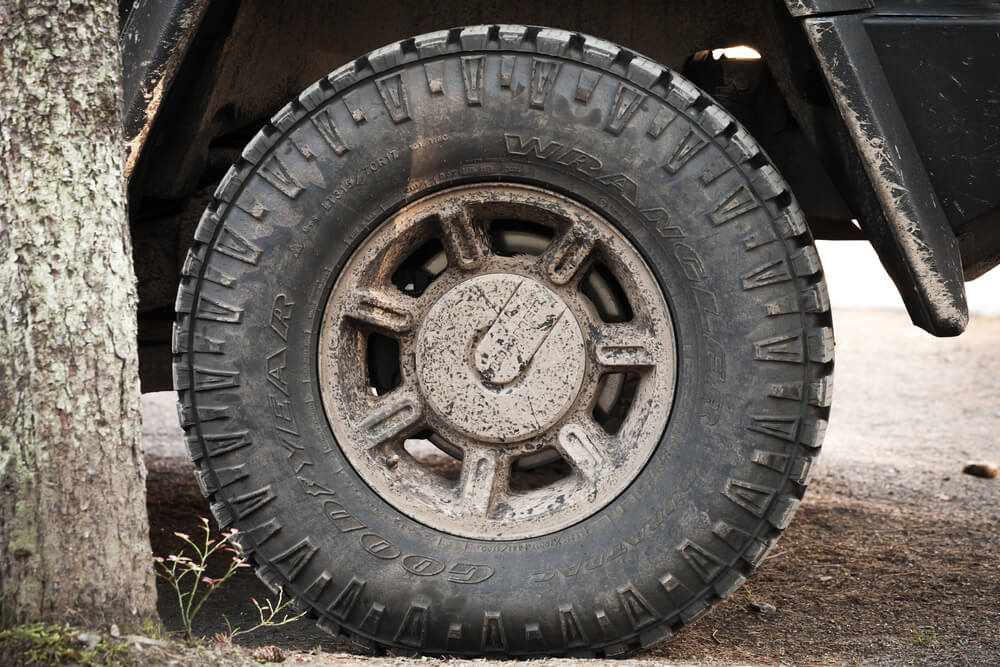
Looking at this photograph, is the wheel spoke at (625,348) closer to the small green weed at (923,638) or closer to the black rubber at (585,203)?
the black rubber at (585,203)

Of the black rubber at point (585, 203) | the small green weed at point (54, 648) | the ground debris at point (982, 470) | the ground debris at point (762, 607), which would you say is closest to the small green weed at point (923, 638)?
the ground debris at point (762, 607)

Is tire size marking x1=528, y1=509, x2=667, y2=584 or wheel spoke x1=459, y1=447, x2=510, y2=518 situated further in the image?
wheel spoke x1=459, y1=447, x2=510, y2=518

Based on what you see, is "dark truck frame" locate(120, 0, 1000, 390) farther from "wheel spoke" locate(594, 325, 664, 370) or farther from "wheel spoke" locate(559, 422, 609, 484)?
"wheel spoke" locate(559, 422, 609, 484)

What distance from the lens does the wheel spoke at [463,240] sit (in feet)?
6.97

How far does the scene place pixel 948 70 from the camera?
1911 mm

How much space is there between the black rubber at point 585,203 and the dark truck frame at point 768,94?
0.72ft

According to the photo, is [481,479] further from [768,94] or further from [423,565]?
[768,94]

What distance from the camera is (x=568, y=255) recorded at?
6.97 ft

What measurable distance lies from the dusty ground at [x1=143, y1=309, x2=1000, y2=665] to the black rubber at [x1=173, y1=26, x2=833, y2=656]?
196 millimetres

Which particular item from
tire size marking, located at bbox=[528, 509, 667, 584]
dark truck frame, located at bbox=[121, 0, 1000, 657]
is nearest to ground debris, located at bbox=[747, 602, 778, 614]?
dark truck frame, located at bbox=[121, 0, 1000, 657]

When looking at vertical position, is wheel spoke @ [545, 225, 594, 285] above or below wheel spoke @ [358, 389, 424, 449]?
above

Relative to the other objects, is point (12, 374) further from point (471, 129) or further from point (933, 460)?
point (933, 460)

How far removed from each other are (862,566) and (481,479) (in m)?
1.48

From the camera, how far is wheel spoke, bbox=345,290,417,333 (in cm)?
213
